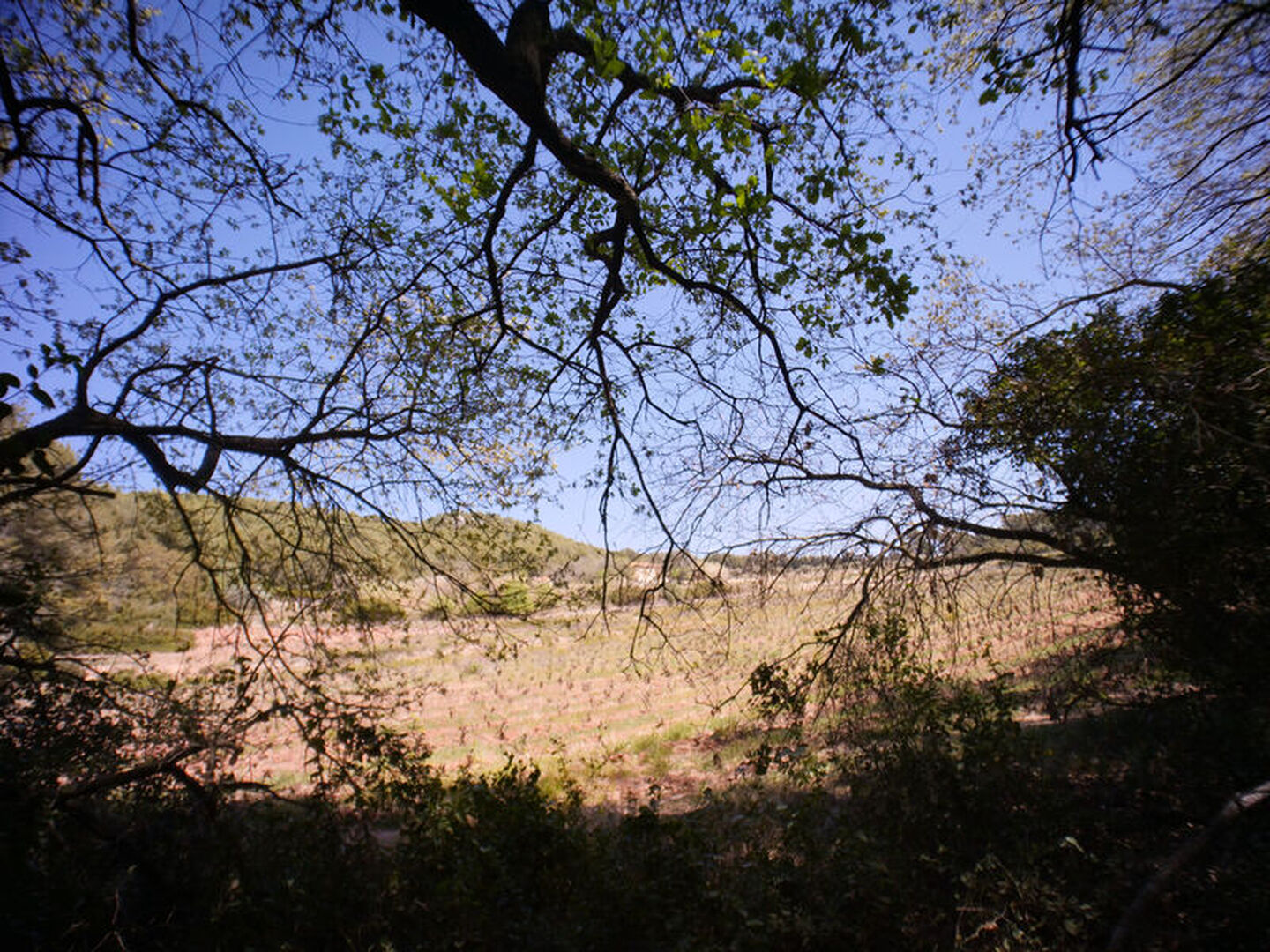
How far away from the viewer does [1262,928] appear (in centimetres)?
400

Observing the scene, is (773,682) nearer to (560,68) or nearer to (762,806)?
(762,806)

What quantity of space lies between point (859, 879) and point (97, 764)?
6.95 m

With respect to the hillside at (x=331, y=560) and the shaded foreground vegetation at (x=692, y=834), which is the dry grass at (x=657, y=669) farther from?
the hillside at (x=331, y=560)

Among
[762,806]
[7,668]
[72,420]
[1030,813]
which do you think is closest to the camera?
[72,420]

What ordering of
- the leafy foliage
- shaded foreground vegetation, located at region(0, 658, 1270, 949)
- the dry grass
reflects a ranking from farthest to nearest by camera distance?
the dry grass < the leafy foliage < shaded foreground vegetation, located at region(0, 658, 1270, 949)

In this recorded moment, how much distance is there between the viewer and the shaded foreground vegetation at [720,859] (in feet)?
14.7

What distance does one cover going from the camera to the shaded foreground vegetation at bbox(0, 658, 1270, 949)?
4.48 m

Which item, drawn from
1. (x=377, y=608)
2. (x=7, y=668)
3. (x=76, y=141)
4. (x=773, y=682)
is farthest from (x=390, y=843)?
(x=76, y=141)

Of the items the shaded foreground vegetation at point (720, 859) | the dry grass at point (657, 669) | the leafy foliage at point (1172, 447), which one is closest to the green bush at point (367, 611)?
the dry grass at point (657, 669)

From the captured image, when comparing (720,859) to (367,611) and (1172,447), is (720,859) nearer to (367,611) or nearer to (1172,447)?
(367,611)

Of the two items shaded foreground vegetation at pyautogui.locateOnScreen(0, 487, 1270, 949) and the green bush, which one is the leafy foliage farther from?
the green bush

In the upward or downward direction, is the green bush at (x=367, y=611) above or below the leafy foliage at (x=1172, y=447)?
below

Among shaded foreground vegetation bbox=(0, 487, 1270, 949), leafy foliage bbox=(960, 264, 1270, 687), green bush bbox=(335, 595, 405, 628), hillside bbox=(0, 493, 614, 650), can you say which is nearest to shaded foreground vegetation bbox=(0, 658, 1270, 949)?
shaded foreground vegetation bbox=(0, 487, 1270, 949)

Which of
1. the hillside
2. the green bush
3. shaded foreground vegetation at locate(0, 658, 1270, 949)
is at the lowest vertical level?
shaded foreground vegetation at locate(0, 658, 1270, 949)
